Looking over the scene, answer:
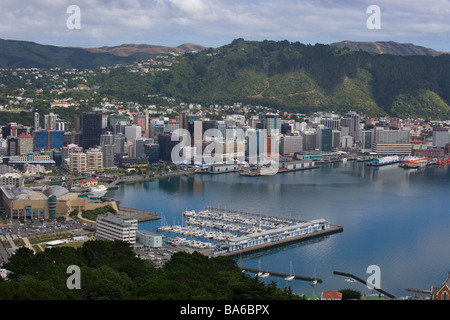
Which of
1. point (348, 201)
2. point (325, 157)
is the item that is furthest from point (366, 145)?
point (348, 201)

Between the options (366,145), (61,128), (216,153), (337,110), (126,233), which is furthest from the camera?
(337,110)

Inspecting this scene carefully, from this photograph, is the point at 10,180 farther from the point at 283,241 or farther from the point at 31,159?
A: the point at 283,241

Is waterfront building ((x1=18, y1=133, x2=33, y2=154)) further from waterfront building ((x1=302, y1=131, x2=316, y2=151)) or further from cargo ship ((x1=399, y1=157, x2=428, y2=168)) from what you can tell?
cargo ship ((x1=399, y1=157, x2=428, y2=168))

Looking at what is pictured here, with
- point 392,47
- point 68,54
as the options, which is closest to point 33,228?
point 68,54

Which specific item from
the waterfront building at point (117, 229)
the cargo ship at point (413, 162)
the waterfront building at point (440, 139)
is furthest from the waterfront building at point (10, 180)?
the waterfront building at point (440, 139)

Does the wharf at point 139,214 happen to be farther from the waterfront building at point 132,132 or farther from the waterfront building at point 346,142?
the waterfront building at point 346,142
